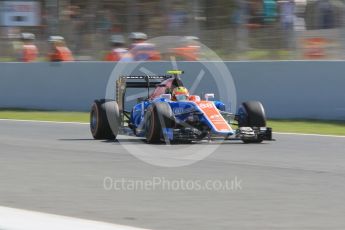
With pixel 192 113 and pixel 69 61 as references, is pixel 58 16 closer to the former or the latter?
pixel 69 61

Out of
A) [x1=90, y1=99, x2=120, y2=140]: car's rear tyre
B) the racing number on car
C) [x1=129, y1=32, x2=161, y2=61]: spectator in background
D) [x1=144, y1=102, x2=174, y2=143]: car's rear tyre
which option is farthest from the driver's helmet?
[x1=129, y1=32, x2=161, y2=61]: spectator in background

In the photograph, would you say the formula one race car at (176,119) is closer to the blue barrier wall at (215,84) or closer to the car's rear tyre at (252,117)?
the car's rear tyre at (252,117)

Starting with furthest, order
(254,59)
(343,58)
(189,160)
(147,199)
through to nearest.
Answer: (254,59), (343,58), (189,160), (147,199)

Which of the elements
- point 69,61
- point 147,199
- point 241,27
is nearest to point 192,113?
point 147,199

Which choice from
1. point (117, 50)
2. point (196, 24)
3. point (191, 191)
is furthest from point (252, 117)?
point (117, 50)

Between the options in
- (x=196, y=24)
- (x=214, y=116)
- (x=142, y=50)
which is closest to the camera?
(x=214, y=116)

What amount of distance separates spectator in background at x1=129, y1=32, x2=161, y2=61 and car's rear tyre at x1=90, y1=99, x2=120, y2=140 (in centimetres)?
639

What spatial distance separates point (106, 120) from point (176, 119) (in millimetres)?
1398

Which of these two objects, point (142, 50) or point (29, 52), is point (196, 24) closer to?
point (142, 50)

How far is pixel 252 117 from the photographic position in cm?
1214

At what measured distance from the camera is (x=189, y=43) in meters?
18.8

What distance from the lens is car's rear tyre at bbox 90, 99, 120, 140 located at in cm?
1266

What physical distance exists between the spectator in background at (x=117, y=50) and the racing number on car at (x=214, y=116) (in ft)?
26.7

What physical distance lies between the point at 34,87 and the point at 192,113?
9.56 metres
